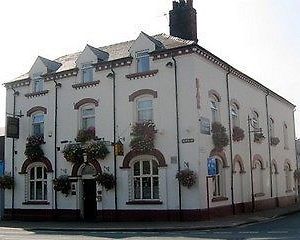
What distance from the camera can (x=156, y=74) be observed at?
24516 mm

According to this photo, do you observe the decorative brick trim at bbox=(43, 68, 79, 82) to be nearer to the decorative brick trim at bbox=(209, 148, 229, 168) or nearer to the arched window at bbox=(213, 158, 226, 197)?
the decorative brick trim at bbox=(209, 148, 229, 168)

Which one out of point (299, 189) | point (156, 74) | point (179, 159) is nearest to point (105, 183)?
point (179, 159)

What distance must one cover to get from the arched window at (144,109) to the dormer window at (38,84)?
7158mm

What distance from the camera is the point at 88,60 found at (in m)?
26.9

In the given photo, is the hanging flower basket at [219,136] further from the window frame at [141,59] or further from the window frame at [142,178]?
the window frame at [141,59]

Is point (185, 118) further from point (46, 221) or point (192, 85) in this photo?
point (46, 221)

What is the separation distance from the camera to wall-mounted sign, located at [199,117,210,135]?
2370 cm

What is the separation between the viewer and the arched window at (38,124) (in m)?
28.5

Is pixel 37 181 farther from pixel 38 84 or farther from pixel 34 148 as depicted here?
pixel 38 84

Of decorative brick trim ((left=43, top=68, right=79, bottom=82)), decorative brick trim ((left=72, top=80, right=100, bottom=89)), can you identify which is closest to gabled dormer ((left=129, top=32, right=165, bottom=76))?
decorative brick trim ((left=72, top=80, right=100, bottom=89))

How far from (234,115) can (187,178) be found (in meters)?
7.93

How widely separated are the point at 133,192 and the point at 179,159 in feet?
10.9

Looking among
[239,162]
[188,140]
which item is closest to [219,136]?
[188,140]

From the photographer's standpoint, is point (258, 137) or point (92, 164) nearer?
point (92, 164)
